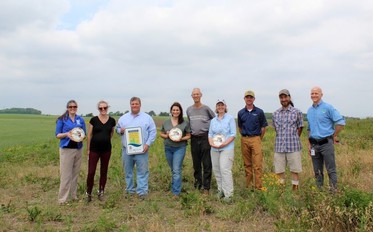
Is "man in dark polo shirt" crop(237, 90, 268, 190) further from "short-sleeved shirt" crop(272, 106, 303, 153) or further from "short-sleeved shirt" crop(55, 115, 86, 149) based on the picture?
"short-sleeved shirt" crop(55, 115, 86, 149)

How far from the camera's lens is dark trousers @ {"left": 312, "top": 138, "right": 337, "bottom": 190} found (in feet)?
20.8

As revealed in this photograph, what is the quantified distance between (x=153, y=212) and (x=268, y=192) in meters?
1.90

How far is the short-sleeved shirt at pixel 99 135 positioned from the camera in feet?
22.5

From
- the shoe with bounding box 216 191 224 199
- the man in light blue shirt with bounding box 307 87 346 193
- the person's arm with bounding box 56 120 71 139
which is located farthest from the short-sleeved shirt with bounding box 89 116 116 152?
the man in light blue shirt with bounding box 307 87 346 193

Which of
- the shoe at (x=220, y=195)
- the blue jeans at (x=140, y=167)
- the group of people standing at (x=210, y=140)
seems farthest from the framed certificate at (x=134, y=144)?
the shoe at (x=220, y=195)

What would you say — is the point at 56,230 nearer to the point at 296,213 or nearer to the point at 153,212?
the point at 153,212

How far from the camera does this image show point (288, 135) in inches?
266

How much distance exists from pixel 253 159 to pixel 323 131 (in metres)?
1.41

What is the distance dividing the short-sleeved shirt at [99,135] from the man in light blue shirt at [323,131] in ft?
12.2

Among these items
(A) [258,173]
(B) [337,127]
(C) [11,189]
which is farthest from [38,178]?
(B) [337,127]

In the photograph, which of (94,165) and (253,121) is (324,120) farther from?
(94,165)

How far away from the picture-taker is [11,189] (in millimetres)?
8273

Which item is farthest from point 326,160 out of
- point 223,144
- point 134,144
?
point 134,144

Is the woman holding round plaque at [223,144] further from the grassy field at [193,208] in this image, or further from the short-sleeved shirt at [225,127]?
the grassy field at [193,208]
